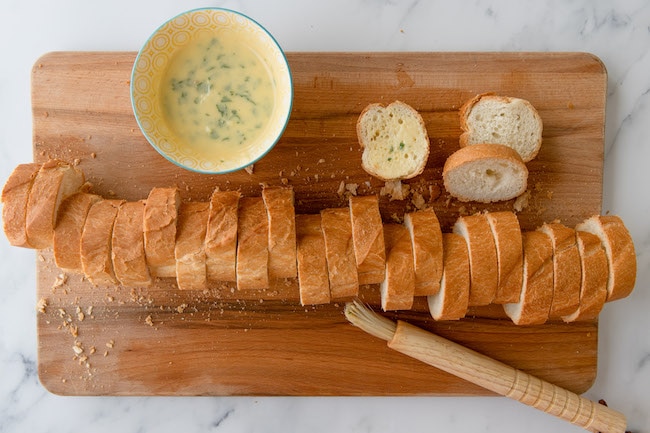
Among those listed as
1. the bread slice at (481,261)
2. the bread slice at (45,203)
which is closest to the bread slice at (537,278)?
the bread slice at (481,261)

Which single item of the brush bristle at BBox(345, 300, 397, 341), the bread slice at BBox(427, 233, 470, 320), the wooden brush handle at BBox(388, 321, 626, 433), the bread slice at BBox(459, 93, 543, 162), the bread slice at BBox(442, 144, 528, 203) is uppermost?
the bread slice at BBox(459, 93, 543, 162)

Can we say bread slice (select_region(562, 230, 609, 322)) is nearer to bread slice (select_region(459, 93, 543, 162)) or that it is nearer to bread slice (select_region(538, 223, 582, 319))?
bread slice (select_region(538, 223, 582, 319))

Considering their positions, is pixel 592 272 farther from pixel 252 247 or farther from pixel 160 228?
pixel 160 228

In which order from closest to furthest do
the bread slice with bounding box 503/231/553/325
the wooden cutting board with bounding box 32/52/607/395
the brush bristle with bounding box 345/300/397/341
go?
1. the bread slice with bounding box 503/231/553/325
2. the brush bristle with bounding box 345/300/397/341
3. the wooden cutting board with bounding box 32/52/607/395

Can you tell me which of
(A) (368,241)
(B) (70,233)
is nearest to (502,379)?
(A) (368,241)

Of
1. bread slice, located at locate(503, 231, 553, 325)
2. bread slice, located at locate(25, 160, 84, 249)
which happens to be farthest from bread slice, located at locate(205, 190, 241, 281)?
bread slice, located at locate(503, 231, 553, 325)

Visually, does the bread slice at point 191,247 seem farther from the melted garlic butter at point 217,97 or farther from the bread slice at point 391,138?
the bread slice at point 391,138

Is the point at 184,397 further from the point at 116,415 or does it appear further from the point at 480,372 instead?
the point at 480,372
